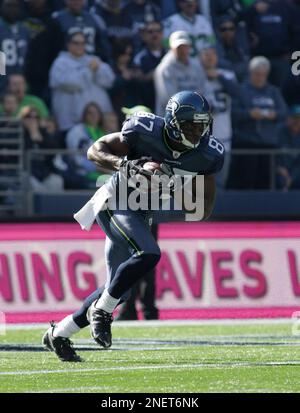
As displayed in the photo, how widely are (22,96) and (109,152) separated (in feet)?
19.2

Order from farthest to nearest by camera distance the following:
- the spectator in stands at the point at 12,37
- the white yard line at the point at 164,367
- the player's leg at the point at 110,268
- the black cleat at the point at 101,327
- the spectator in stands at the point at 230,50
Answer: the spectator in stands at the point at 230,50 < the spectator in stands at the point at 12,37 < the player's leg at the point at 110,268 < the black cleat at the point at 101,327 < the white yard line at the point at 164,367

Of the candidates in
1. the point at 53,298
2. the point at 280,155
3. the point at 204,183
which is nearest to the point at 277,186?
the point at 280,155

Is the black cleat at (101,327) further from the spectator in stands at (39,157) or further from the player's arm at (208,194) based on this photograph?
the spectator in stands at (39,157)

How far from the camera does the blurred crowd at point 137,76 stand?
44.1ft

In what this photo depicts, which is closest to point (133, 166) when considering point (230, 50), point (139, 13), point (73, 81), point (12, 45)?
point (73, 81)

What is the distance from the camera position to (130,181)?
774cm

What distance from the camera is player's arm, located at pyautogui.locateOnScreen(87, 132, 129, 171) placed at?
7.75 meters

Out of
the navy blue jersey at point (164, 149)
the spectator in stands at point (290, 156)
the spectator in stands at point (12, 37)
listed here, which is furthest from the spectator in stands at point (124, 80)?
the navy blue jersey at point (164, 149)

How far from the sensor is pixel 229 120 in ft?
45.9

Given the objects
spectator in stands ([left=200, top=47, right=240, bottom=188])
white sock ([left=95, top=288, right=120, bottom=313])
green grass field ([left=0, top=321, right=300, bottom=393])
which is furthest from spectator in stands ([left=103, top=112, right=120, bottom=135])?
white sock ([left=95, top=288, right=120, bottom=313])

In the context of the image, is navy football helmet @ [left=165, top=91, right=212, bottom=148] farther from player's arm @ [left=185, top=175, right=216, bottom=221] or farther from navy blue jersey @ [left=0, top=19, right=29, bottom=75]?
navy blue jersey @ [left=0, top=19, right=29, bottom=75]

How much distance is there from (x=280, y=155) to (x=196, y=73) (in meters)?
1.50

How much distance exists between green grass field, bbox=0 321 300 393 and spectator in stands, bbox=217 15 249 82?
4720 millimetres

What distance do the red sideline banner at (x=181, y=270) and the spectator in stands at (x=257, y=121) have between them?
67.6 inches
